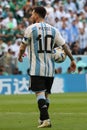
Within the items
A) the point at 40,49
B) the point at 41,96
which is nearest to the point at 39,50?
the point at 40,49

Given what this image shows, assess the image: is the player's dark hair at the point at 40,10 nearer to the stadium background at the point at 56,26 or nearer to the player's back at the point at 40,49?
the player's back at the point at 40,49

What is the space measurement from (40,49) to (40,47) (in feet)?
0.11

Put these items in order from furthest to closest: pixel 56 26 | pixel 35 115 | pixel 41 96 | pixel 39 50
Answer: pixel 56 26 → pixel 35 115 → pixel 39 50 → pixel 41 96

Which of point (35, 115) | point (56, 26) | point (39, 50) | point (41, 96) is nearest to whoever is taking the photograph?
point (41, 96)

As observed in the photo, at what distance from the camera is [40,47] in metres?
10.3

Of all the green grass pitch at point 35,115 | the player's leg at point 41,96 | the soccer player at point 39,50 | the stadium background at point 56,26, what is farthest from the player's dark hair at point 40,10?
the stadium background at point 56,26

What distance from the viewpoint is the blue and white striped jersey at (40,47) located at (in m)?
10.3

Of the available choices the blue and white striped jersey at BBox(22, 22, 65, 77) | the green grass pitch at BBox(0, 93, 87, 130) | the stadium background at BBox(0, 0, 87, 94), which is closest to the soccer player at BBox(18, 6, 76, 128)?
the blue and white striped jersey at BBox(22, 22, 65, 77)

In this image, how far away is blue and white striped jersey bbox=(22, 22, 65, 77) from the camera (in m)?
10.3

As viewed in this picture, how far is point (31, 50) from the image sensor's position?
10344 mm

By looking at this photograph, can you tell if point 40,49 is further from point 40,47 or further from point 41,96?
point 41,96

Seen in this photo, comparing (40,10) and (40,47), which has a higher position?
(40,10)

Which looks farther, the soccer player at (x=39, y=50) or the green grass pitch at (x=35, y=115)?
the green grass pitch at (x=35, y=115)

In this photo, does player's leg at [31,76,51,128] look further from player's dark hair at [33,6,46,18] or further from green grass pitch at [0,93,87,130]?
player's dark hair at [33,6,46,18]
